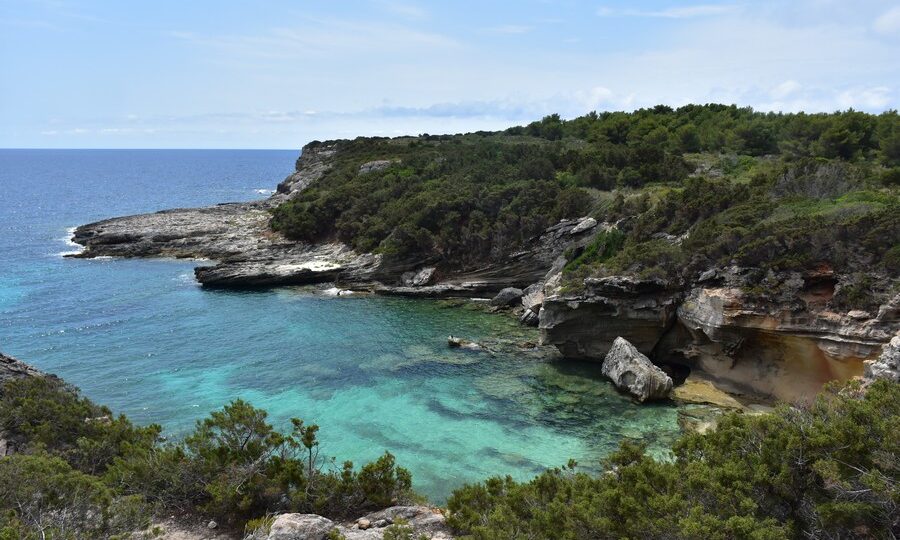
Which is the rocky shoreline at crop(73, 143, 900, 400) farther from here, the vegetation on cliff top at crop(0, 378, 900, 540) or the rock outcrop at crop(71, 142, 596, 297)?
the vegetation on cliff top at crop(0, 378, 900, 540)

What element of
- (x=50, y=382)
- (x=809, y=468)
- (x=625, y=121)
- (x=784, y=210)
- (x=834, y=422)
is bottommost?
(x=50, y=382)

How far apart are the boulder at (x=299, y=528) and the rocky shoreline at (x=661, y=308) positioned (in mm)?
19518

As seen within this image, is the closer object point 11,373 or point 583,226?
point 11,373

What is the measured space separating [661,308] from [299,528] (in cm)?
2106

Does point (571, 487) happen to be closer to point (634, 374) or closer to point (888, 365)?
point (888, 365)

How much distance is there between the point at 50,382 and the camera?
18.0m

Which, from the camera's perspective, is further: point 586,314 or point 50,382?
point 586,314

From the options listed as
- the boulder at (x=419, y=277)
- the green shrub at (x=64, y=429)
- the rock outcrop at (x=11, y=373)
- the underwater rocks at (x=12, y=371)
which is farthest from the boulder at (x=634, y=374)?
the underwater rocks at (x=12, y=371)

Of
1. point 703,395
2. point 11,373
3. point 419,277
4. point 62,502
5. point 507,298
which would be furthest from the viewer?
point 419,277

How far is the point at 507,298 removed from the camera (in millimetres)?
39719

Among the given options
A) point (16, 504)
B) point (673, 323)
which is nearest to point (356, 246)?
point (673, 323)

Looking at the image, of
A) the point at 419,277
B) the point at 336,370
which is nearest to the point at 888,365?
the point at 336,370

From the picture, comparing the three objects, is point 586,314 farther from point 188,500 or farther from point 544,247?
point 188,500

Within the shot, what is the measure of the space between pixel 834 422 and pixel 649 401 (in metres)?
14.1
